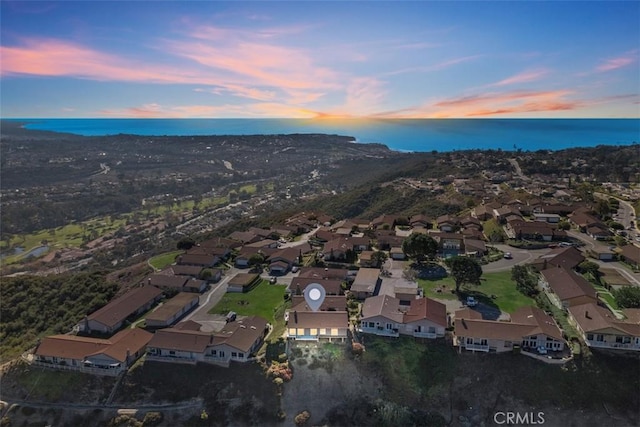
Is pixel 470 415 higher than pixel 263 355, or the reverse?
pixel 263 355

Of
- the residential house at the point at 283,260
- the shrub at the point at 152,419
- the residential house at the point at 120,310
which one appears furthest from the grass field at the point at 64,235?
the shrub at the point at 152,419

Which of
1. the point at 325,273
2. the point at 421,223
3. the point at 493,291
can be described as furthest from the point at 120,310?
the point at 421,223

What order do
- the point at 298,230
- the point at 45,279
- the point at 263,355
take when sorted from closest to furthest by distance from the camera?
the point at 263,355, the point at 45,279, the point at 298,230

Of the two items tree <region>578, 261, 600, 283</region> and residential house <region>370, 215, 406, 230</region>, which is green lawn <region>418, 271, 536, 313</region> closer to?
tree <region>578, 261, 600, 283</region>

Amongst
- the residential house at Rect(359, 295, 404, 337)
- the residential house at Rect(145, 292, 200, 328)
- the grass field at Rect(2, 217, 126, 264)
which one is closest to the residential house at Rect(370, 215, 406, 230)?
the residential house at Rect(359, 295, 404, 337)

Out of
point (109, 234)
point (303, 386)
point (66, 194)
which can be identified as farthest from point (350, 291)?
point (66, 194)

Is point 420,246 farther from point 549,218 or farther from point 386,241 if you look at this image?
point 549,218

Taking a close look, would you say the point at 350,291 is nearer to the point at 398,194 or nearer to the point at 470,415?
the point at 470,415
